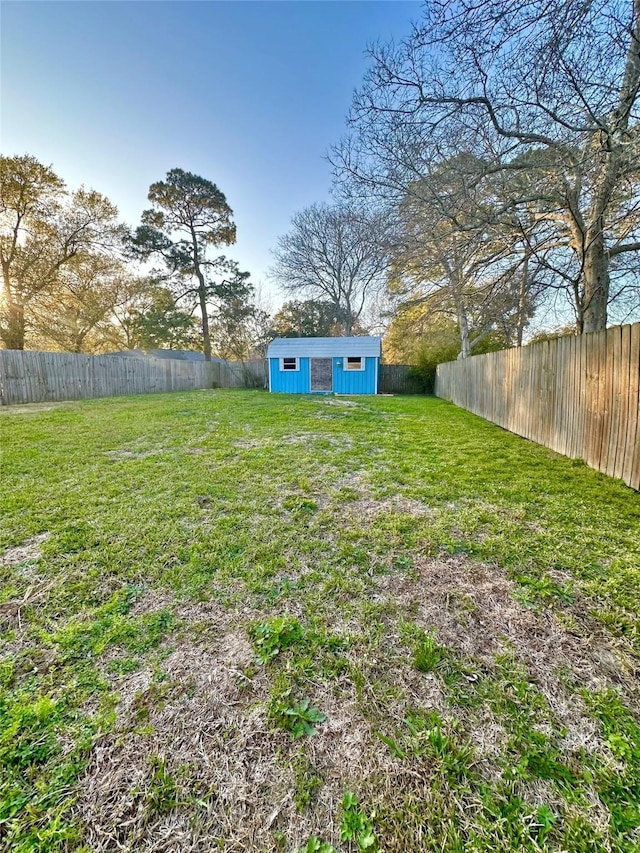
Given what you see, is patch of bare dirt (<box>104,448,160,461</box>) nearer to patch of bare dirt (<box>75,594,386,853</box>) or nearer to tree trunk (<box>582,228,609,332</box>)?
patch of bare dirt (<box>75,594,386,853</box>)

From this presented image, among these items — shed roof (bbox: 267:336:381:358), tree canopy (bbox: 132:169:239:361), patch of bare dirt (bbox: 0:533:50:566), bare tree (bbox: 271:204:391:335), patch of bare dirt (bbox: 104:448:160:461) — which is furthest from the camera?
bare tree (bbox: 271:204:391:335)

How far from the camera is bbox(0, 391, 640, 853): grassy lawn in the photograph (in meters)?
Answer: 0.88

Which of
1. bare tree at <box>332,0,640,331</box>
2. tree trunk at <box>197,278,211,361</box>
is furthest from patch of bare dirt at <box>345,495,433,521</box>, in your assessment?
tree trunk at <box>197,278,211,361</box>

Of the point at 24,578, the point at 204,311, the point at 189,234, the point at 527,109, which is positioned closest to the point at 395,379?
the point at 204,311

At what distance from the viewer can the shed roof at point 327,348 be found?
14.7 meters

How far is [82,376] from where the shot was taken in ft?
34.7

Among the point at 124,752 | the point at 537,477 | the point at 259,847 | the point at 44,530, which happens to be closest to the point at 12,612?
the point at 44,530

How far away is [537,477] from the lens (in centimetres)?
339

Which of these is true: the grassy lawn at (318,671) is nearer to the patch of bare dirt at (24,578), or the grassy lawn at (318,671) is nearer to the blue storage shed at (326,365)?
the patch of bare dirt at (24,578)

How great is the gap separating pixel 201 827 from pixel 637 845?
1110 millimetres

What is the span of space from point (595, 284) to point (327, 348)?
1089cm

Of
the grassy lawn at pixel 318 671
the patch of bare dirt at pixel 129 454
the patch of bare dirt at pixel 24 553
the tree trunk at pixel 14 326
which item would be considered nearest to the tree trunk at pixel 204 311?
the tree trunk at pixel 14 326

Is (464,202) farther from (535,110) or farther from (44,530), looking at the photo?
(44,530)

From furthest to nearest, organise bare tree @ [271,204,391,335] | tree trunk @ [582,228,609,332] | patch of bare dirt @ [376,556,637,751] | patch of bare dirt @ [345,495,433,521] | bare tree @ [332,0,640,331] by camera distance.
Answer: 1. bare tree @ [271,204,391,335]
2. tree trunk @ [582,228,609,332]
3. bare tree @ [332,0,640,331]
4. patch of bare dirt @ [345,495,433,521]
5. patch of bare dirt @ [376,556,637,751]
